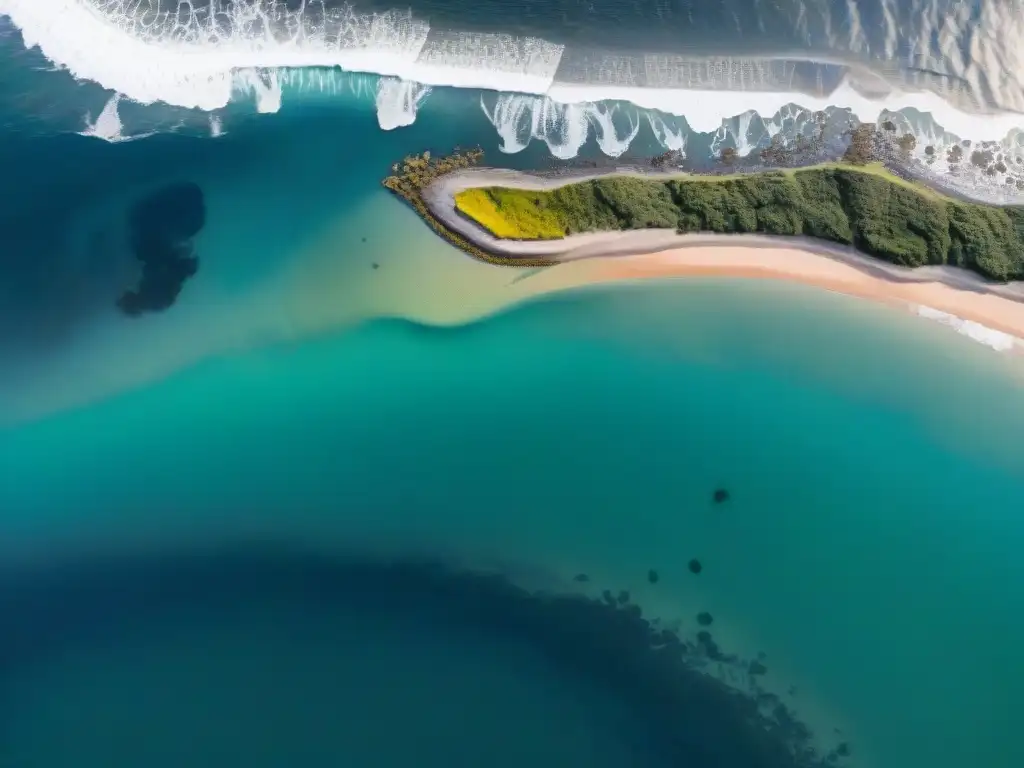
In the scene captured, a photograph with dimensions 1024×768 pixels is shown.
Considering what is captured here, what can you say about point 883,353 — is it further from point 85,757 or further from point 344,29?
point 85,757

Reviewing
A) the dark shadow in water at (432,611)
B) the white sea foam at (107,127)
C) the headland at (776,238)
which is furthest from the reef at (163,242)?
the dark shadow in water at (432,611)

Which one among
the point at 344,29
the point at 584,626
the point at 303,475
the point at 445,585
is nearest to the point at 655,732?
the point at 584,626

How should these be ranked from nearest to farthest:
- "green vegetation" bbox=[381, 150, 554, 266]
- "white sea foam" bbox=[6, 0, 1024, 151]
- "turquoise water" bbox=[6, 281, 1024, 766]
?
"turquoise water" bbox=[6, 281, 1024, 766] → "green vegetation" bbox=[381, 150, 554, 266] → "white sea foam" bbox=[6, 0, 1024, 151]

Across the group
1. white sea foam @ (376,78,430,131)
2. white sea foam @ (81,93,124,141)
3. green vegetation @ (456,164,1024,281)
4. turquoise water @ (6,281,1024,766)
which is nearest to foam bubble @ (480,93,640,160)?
green vegetation @ (456,164,1024,281)

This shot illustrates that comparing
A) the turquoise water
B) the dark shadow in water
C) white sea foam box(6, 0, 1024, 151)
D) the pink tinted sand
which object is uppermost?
white sea foam box(6, 0, 1024, 151)

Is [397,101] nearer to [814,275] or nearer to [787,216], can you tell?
[787,216]

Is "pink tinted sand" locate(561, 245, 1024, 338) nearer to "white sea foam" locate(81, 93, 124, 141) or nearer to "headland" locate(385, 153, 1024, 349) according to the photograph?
"headland" locate(385, 153, 1024, 349)
